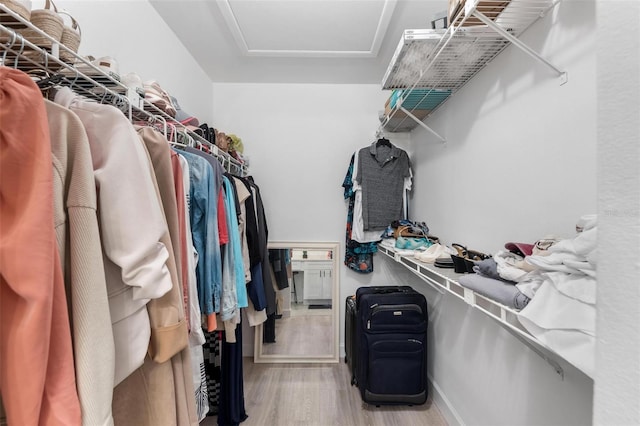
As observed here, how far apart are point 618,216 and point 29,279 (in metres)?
0.74

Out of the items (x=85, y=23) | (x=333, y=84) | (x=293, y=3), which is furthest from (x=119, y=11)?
(x=333, y=84)

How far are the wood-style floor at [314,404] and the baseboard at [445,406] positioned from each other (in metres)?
0.03

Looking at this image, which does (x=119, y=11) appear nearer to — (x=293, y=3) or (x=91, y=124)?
(x=293, y=3)

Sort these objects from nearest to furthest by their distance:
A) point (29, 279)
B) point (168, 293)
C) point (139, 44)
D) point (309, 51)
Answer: point (29, 279), point (168, 293), point (139, 44), point (309, 51)

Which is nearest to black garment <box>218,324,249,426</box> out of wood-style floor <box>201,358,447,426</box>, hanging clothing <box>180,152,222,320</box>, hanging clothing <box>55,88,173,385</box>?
wood-style floor <box>201,358,447,426</box>

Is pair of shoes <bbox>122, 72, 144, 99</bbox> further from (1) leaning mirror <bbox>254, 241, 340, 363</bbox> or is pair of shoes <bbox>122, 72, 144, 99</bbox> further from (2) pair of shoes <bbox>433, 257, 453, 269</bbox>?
(1) leaning mirror <bbox>254, 241, 340, 363</bbox>

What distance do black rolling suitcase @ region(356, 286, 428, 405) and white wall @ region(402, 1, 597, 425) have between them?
16 cm

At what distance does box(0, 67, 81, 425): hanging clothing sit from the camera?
0.37m

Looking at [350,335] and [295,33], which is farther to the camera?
[350,335]

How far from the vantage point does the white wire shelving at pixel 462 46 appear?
0.87 metres

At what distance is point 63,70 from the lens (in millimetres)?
714

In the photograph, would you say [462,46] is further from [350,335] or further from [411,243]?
[350,335]

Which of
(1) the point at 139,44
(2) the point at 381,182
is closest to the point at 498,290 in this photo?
(2) the point at 381,182

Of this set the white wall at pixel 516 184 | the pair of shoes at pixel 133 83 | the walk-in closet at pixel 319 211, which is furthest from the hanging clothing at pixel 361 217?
the pair of shoes at pixel 133 83
